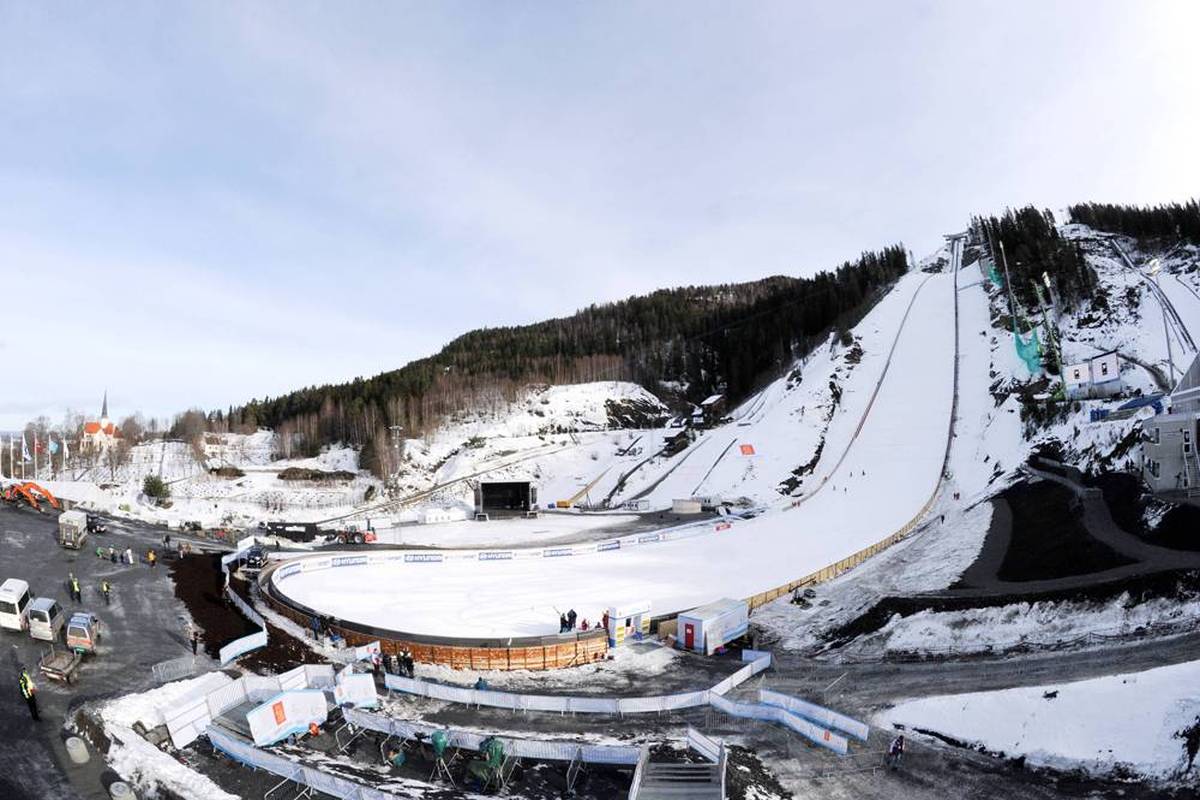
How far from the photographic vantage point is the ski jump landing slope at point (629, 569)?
98.9 feet

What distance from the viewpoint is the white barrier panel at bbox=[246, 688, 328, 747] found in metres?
16.3

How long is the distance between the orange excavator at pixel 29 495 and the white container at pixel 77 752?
4292 cm

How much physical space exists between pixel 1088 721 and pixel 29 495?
6182 cm

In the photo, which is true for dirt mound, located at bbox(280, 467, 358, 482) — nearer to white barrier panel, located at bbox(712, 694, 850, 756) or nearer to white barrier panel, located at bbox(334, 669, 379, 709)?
white barrier panel, located at bbox(334, 669, 379, 709)

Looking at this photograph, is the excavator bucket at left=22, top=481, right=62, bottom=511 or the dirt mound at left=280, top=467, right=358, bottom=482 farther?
the dirt mound at left=280, top=467, right=358, bottom=482

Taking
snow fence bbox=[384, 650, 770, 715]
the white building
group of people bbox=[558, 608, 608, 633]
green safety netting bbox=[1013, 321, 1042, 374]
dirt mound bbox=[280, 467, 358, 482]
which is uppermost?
green safety netting bbox=[1013, 321, 1042, 374]

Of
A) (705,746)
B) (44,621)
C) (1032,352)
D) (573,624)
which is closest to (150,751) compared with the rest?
(44,621)

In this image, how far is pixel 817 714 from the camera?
1856 centimetres

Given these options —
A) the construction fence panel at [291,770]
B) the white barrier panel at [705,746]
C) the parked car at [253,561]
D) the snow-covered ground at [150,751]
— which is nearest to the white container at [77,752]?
the snow-covered ground at [150,751]

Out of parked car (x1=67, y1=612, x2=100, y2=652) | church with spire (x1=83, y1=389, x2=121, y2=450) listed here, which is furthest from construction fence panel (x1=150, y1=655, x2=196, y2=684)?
church with spire (x1=83, y1=389, x2=121, y2=450)

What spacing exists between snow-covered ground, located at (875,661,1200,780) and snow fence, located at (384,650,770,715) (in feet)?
17.4

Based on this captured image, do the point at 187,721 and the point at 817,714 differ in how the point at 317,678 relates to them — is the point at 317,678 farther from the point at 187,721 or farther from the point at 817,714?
the point at 817,714

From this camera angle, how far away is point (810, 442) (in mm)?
71812

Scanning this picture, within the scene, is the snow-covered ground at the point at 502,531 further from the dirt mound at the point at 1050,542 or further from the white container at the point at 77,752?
the white container at the point at 77,752
